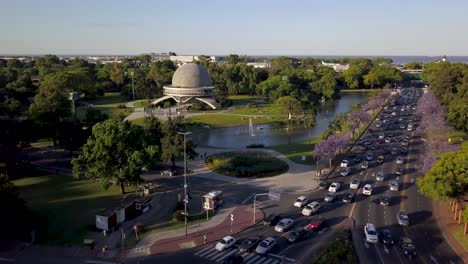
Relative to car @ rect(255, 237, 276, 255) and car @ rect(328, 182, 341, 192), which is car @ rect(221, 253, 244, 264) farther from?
car @ rect(328, 182, 341, 192)

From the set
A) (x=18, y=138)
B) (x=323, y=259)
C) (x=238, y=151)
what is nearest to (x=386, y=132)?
(x=238, y=151)

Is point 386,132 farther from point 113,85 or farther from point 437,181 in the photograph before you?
point 113,85

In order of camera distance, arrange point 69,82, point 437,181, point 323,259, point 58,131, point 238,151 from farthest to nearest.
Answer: point 69,82 < point 238,151 < point 58,131 < point 437,181 < point 323,259

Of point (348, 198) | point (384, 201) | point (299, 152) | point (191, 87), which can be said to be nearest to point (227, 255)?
point (348, 198)

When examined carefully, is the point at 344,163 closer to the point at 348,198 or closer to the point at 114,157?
the point at 348,198

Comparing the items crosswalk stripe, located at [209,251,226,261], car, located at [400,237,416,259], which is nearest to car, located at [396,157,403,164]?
car, located at [400,237,416,259]

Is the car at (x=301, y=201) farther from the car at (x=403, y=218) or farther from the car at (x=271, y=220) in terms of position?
the car at (x=403, y=218)
